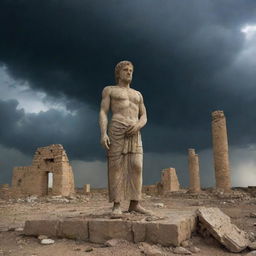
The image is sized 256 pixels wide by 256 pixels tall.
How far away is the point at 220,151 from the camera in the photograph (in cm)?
2278

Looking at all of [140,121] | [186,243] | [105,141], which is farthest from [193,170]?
[186,243]

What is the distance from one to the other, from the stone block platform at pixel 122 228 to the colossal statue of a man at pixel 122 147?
0.44m

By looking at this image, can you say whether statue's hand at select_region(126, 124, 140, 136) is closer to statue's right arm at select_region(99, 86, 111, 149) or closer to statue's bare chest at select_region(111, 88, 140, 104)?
statue's right arm at select_region(99, 86, 111, 149)

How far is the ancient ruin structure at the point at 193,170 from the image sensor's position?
2781cm

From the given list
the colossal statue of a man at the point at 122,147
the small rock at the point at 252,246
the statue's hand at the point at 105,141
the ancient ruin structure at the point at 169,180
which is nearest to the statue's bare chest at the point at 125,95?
the colossal statue of a man at the point at 122,147

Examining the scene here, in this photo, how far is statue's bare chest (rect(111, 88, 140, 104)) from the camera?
6172 mm

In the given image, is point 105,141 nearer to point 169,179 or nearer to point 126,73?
point 126,73

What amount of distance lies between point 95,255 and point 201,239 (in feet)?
6.88

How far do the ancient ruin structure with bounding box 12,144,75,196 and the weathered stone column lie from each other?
10752 mm

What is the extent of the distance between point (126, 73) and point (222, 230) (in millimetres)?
3456

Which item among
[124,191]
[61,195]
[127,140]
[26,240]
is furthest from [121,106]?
[61,195]

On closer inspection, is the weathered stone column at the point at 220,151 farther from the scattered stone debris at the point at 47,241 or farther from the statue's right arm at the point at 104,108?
the scattered stone debris at the point at 47,241

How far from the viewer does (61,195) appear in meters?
20.8

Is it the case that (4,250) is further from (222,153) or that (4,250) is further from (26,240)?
(222,153)
